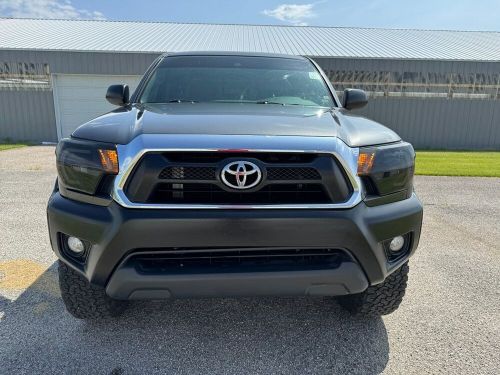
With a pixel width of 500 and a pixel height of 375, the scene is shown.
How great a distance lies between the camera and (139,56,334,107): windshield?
3129 mm

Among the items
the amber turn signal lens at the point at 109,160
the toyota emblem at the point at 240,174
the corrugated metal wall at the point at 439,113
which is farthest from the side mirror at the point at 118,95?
the corrugated metal wall at the point at 439,113

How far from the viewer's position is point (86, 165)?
2.00 m

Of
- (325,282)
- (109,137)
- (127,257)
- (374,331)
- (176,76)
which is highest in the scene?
(176,76)

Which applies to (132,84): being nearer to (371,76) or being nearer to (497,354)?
(371,76)

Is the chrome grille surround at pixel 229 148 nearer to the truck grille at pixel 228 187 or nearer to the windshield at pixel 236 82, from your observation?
the truck grille at pixel 228 187

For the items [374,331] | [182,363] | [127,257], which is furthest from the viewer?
[374,331]

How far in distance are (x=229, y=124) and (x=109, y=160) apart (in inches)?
25.8

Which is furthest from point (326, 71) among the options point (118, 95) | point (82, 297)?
point (82, 297)

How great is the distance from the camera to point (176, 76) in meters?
3.35

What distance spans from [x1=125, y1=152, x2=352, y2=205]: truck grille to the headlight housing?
147 millimetres

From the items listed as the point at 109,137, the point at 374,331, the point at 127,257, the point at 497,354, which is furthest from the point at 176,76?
the point at 497,354

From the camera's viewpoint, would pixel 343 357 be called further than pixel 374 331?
No

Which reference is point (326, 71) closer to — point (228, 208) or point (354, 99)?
point (354, 99)

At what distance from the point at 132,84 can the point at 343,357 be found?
13.9 m
